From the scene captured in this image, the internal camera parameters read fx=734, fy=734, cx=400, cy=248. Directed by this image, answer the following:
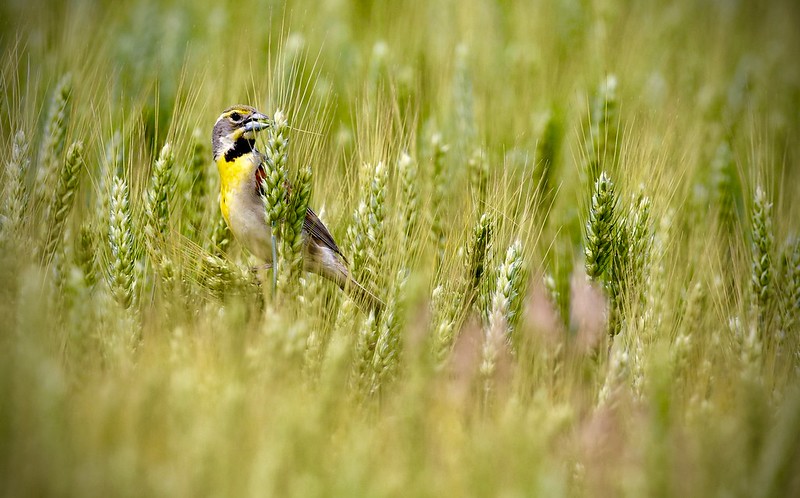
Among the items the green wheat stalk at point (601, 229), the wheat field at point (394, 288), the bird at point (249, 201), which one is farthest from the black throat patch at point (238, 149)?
the green wheat stalk at point (601, 229)

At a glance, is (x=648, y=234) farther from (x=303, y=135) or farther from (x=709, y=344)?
(x=303, y=135)

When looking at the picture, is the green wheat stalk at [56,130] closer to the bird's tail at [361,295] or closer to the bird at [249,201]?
the bird at [249,201]

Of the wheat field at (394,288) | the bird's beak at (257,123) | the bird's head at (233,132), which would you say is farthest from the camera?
the bird's head at (233,132)

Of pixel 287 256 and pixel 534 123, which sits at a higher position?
pixel 534 123

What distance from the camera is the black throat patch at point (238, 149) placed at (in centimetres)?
274

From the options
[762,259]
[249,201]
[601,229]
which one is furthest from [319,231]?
[762,259]

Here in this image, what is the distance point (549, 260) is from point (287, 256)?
1.30 metres

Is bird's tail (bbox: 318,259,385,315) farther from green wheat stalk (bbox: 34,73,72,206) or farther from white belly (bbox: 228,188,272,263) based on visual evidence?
green wheat stalk (bbox: 34,73,72,206)

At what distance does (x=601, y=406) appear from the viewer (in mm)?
2225

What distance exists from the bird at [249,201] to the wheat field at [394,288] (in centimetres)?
9

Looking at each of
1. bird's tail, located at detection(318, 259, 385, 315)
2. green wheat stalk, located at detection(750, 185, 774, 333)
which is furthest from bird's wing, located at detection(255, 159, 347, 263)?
green wheat stalk, located at detection(750, 185, 774, 333)

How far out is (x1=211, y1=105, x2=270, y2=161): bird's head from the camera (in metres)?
2.63

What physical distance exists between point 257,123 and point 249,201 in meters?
0.30

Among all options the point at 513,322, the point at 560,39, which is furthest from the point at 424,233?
the point at 560,39
